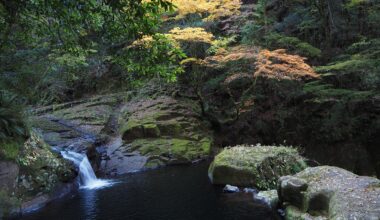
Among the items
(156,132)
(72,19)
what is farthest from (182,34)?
(72,19)

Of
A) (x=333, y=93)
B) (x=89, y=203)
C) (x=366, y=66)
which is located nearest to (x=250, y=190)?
(x=89, y=203)

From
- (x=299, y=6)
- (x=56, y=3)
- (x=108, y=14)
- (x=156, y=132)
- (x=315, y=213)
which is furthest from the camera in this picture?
(x=299, y=6)

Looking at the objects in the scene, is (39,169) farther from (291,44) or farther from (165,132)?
(291,44)

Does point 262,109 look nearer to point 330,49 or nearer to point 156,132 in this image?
point 330,49

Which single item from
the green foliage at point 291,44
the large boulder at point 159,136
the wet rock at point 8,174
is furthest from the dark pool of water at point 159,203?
the green foliage at point 291,44

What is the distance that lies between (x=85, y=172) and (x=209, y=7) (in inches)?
378

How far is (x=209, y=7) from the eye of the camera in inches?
740

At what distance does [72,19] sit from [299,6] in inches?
743

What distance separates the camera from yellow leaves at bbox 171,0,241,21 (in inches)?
736

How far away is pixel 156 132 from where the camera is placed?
18969 mm

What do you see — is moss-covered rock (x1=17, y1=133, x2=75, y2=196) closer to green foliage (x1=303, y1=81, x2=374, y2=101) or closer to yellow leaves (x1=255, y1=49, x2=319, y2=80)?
yellow leaves (x1=255, y1=49, x2=319, y2=80)

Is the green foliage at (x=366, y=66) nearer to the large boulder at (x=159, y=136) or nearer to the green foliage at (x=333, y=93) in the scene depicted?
the green foliage at (x=333, y=93)

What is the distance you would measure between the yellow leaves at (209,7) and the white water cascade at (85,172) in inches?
324

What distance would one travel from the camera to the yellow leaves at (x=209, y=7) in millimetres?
18688
